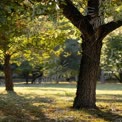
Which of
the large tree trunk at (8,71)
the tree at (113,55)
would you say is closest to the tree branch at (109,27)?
the large tree trunk at (8,71)

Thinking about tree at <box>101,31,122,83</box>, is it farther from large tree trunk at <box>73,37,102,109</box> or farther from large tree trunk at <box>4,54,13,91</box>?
large tree trunk at <box>73,37,102,109</box>

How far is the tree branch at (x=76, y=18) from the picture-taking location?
14.0m

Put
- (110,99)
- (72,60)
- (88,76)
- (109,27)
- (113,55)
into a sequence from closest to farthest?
(109,27)
(88,76)
(110,99)
(113,55)
(72,60)

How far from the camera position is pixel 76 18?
564 inches

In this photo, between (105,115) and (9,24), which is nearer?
(9,24)

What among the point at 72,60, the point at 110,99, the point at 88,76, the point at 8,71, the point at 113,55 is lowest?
the point at 110,99

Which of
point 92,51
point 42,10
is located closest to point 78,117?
point 92,51

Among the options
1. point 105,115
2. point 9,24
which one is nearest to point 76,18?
point 9,24

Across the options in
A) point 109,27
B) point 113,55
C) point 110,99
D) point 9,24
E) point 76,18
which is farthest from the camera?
point 113,55

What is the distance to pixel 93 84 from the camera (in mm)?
15117

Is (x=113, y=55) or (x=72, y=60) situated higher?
(x=72, y=60)

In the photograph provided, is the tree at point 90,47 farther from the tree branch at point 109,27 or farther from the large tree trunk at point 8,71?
the large tree trunk at point 8,71

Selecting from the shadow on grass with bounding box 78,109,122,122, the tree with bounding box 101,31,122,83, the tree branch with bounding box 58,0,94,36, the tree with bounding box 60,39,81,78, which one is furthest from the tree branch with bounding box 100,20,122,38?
the tree with bounding box 60,39,81,78

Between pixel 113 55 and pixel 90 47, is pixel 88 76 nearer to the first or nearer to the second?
pixel 90 47
